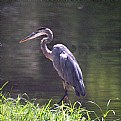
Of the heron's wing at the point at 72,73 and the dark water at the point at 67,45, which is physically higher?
the heron's wing at the point at 72,73

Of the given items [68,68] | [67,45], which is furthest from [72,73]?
[67,45]

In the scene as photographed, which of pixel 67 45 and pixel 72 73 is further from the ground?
pixel 72 73

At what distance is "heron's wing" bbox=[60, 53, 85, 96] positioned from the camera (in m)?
11.1

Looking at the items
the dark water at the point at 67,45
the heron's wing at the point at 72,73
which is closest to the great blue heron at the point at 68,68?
the heron's wing at the point at 72,73

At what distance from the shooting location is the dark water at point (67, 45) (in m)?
13.3

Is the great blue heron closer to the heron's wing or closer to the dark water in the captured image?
the heron's wing

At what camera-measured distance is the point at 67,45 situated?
20906mm

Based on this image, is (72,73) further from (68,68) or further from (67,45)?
(67,45)

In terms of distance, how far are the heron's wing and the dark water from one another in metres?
0.61

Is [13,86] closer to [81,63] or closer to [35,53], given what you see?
[81,63]

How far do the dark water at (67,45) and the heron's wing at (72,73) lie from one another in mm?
611

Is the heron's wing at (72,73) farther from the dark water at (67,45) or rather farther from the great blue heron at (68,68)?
the dark water at (67,45)

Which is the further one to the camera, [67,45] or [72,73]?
[67,45]

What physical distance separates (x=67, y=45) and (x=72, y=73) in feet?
31.8
